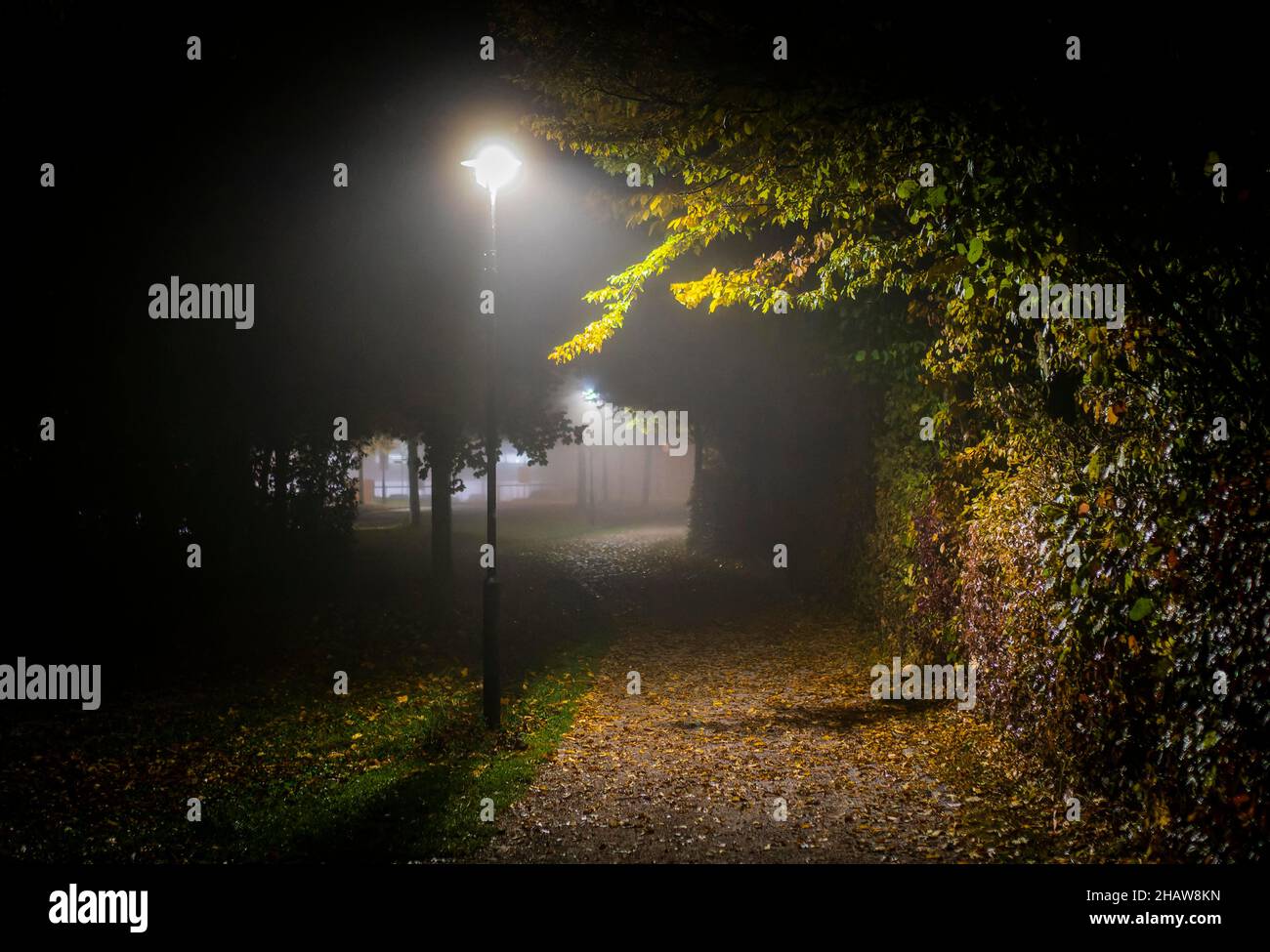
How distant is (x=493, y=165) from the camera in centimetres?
808

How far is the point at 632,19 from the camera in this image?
6.51 metres

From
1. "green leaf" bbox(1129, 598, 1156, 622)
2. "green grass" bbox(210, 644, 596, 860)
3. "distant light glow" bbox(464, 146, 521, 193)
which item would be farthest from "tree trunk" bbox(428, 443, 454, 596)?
"green leaf" bbox(1129, 598, 1156, 622)

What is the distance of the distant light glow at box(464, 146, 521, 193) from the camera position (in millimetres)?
8047

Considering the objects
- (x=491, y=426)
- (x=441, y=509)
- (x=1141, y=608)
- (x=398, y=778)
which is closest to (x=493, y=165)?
(x=491, y=426)

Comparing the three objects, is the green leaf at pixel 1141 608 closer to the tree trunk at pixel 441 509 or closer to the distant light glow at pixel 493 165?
the distant light glow at pixel 493 165

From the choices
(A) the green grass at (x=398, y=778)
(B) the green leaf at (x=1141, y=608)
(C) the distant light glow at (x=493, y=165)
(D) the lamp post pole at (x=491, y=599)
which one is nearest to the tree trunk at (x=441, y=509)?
(A) the green grass at (x=398, y=778)

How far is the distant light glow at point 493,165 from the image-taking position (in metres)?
8.05

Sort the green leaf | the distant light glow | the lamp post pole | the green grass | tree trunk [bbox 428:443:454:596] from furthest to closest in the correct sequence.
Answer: tree trunk [bbox 428:443:454:596] → the lamp post pole → the distant light glow → the green grass → the green leaf

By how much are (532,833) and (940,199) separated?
17.0ft

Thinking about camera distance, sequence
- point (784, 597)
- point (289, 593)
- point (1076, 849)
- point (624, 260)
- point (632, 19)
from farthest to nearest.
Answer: point (624, 260)
point (784, 597)
point (289, 593)
point (632, 19)
point (1076, 849)

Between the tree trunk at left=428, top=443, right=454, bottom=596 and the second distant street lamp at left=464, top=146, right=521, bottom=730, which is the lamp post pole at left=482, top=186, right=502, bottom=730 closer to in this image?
the second distant street lamp at left=464, top=146, right=521, bottom=730
